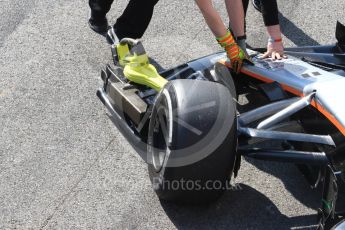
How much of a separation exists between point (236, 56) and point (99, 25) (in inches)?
70.7

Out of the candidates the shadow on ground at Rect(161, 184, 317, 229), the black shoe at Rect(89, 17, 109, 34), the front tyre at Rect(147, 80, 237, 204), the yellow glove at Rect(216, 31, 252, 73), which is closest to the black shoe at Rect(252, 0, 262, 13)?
the black shoe at Rect(89, 17, 109, 34)

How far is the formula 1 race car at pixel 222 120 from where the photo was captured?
9.89 ft

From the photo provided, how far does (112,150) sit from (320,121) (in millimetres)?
1387

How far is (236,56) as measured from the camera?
380 centimetres

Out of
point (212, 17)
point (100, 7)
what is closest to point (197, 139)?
point (212, 17)

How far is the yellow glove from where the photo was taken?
3.77 meters

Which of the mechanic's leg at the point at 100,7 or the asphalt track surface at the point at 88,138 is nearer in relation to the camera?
the asphalt track surface at the point at 88,138

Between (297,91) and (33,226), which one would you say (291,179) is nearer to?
(297,91)

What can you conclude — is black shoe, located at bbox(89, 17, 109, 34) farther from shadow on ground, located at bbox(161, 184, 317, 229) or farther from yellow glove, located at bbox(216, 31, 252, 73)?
shadow on ground, located at bbox(161, 184, 317, 229)

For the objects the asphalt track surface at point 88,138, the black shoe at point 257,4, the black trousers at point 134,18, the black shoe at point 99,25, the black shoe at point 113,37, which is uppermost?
the black trousers at point 134,18

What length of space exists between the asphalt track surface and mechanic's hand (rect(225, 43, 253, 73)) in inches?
23.8

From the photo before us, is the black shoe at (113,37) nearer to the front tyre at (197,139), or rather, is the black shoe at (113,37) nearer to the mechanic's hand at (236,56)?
the mechanic's hand at (236,56)

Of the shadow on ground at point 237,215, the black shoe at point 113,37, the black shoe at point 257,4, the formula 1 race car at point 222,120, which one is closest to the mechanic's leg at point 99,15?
the black shoe at point 113,37

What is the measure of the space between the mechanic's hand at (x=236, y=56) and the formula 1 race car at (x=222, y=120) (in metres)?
0.05
